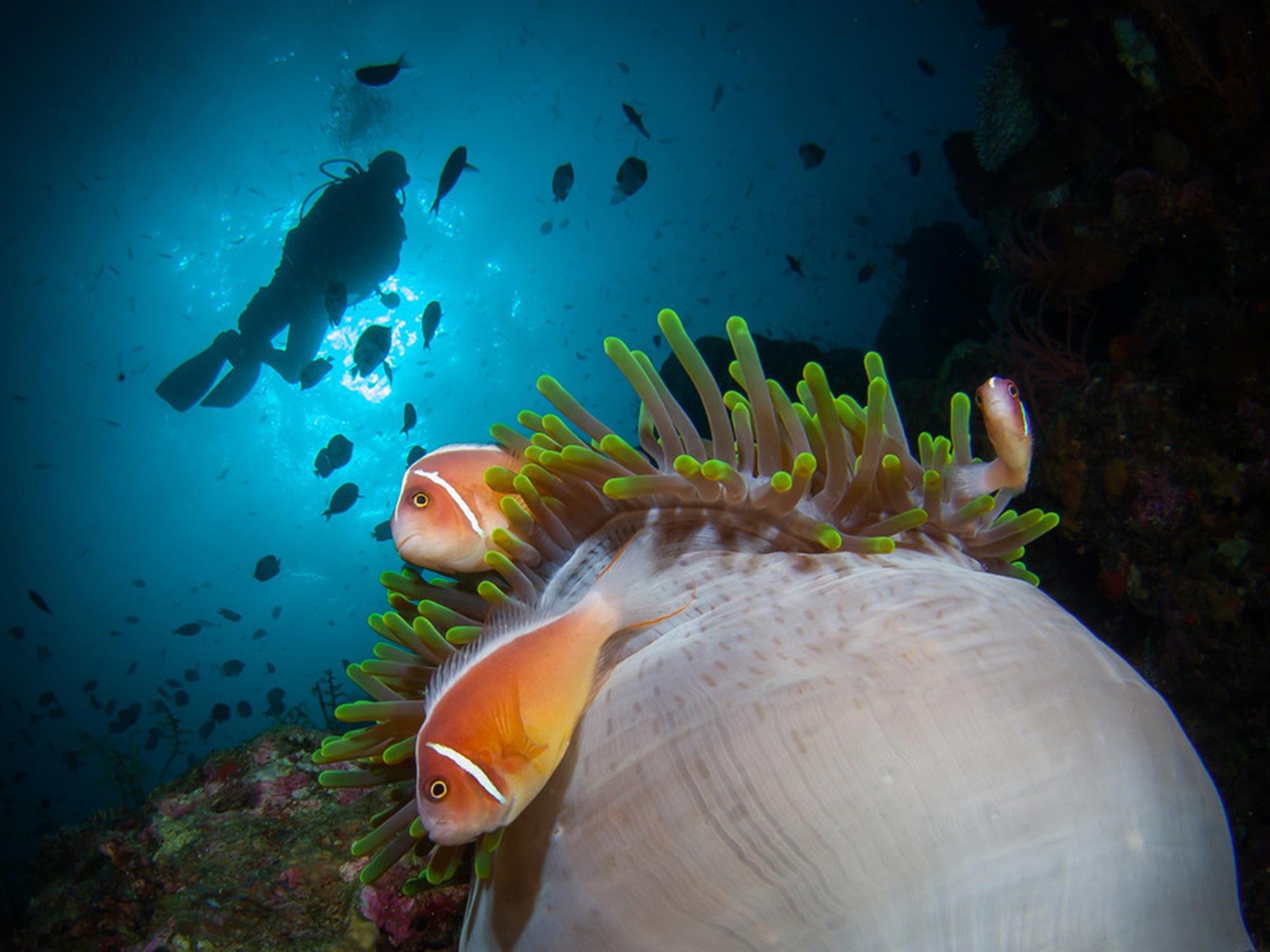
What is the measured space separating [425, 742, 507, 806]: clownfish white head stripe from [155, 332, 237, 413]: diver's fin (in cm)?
1656

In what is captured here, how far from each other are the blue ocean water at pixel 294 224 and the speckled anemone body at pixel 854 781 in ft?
33.2

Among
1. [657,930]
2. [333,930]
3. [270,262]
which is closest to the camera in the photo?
[657,930]

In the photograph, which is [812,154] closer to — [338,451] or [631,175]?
[631,175]

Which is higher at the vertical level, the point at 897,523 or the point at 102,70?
the point at 102,70

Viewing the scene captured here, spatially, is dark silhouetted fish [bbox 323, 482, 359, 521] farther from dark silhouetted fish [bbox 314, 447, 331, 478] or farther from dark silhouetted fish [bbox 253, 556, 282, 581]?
dark silhouetted fish [bbox 253, 556, 282, 581]

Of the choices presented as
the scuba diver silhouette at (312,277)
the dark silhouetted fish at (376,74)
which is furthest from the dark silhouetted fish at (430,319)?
the scuba diver silhouette at (312,277)

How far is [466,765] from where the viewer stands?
3.19ft

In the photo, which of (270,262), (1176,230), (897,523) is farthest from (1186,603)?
(270,262)

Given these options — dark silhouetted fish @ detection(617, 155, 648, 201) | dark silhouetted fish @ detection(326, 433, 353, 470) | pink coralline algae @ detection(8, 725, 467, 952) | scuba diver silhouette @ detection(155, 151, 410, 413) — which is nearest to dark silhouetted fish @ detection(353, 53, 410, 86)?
dark silhouetted fish @ detection(617, 155, 648, 201)

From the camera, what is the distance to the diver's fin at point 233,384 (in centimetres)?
1505

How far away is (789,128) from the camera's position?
33.7m

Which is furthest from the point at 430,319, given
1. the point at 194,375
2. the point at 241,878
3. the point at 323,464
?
the point at 194,375

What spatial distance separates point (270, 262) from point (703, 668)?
1146 inches

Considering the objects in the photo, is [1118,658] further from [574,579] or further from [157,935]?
[157,935]
